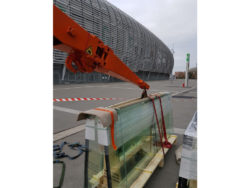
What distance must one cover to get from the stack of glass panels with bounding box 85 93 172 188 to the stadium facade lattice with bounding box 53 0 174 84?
11.3 m

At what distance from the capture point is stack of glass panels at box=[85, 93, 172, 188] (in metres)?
1.83

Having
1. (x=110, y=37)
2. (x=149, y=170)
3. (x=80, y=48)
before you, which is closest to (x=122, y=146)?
(x=149, y=170)

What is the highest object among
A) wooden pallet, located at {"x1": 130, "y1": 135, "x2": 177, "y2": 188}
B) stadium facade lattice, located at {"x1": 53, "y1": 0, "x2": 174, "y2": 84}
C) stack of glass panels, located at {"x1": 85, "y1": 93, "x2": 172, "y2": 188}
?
stadium facade lattice, located at {"x1": 53, "y1": 0, "x2": 174, "y2": 84}

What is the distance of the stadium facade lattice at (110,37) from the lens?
1997cm

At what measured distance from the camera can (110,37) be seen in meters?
26.2

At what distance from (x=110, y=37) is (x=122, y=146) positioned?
2626 centimetres

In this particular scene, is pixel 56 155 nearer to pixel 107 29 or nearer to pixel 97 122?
pixel 97 122

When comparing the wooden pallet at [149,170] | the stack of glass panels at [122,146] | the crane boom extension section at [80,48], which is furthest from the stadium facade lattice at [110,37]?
the wooden pallet at [149,170]

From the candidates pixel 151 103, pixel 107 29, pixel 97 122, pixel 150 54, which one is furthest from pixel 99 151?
pixel 150 54

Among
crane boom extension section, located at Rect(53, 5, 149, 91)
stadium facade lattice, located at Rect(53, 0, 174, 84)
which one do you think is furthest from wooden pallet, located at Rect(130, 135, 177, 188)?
stadium facade lattice, located at Rect(53, 0, 174, 84)

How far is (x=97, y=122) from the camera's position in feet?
5.85

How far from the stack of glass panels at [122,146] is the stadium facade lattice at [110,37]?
11.3 meters

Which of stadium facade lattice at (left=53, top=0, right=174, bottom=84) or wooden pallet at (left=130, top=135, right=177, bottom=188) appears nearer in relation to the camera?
wooden pallet at (left=130, top=135, right=177, bottom=188)

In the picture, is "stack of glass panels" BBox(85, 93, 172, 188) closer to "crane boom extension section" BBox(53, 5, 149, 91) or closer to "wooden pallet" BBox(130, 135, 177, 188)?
"wooden pallet" BBox(130, 135, 177, 188)
